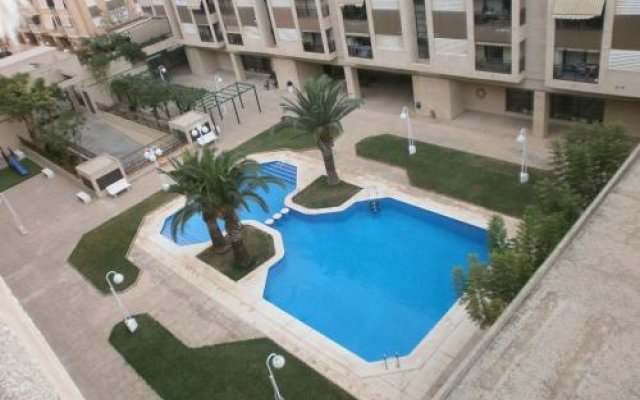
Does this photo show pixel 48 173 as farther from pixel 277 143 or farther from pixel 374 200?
pixel 374 200

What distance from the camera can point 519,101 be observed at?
28484 mm

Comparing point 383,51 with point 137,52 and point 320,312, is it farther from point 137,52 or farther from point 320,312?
point 137,52

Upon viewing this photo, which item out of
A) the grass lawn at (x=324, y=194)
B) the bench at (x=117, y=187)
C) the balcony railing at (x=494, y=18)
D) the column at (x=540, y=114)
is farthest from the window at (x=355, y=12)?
the bench at (x=117, y=187)

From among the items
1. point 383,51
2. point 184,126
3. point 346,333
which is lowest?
point 346,333

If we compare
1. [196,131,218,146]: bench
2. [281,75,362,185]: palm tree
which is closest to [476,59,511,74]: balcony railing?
[281,75,362,185]: palm tree

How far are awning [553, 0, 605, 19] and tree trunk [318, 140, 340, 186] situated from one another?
37.1ft

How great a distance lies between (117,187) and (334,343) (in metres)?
17.7

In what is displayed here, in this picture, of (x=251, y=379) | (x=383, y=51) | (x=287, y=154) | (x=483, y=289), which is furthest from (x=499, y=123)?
(x=251, y=379)

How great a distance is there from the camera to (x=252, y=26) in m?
37.8

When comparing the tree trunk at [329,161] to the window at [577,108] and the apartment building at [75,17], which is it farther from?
the apartment building at [75,17]

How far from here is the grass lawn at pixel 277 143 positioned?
3077 centimetres

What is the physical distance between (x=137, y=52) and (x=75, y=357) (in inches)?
1186

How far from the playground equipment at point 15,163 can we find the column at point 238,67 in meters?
17.5

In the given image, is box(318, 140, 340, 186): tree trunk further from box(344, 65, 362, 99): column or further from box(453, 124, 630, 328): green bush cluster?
box(453, 124, 630, 328): green bush cluster
